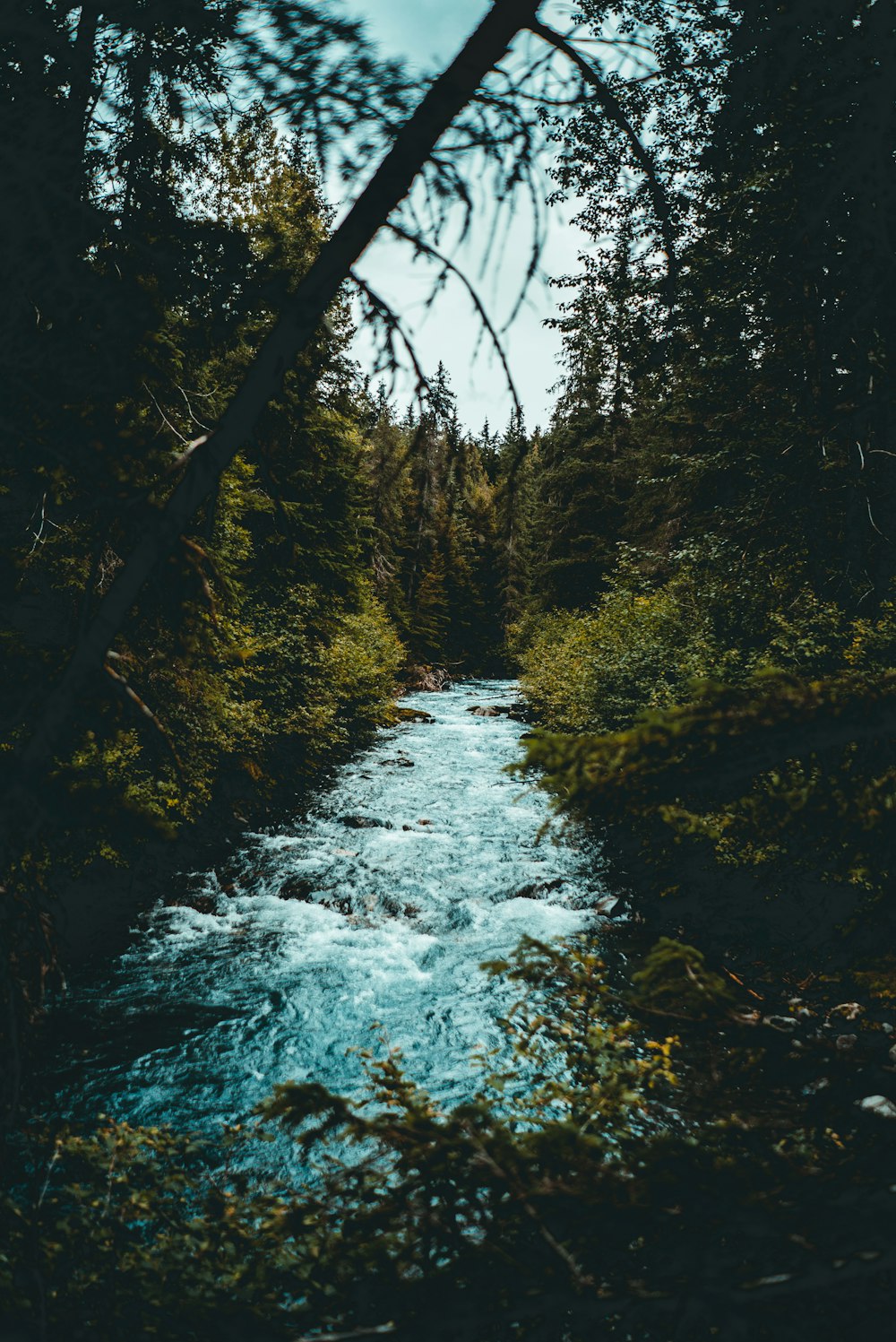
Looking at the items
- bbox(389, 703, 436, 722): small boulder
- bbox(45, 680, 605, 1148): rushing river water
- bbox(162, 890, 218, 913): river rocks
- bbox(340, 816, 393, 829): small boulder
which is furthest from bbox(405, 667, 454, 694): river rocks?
bbox(162, 890, 218, 913): river rocks

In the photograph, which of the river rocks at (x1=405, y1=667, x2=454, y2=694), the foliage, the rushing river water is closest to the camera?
the foliage

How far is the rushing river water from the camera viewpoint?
6.40 metres

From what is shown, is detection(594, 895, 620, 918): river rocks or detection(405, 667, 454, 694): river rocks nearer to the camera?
detection(594, 895, 620, 918): river rocks

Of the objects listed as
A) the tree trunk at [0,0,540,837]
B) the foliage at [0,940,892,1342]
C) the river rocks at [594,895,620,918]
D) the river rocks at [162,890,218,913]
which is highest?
the tree trunk at [0,0,540,837]

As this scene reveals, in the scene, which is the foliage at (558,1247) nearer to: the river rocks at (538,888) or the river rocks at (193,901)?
the river rocks at (193,901)

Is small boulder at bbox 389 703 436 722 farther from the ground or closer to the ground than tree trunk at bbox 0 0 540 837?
closer to the ground

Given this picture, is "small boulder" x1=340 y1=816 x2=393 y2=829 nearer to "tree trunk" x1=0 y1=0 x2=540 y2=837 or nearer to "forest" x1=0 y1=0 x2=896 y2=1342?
"forest" x1=0 y1=0 x2=896 y2=1342

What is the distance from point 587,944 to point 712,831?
283 inches

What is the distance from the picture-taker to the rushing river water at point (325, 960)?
252 inches

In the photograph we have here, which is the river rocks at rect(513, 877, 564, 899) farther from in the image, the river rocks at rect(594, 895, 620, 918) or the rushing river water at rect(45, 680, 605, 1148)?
the river rocks at rect(594, 895, 620, 918)

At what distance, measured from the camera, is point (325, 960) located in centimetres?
859

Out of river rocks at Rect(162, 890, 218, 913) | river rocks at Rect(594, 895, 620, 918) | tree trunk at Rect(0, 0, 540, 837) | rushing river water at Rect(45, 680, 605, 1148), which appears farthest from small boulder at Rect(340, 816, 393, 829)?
tree trunk at Rect(0, 0, 540, 837)

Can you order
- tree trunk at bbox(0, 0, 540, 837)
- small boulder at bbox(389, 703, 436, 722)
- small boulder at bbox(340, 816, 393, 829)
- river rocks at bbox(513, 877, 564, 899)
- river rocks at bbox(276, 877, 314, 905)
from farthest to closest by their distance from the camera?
small boulder at bbox(389, 703, 436, 722) < small boulder at bbox(340, 816, 393, 829) < river rocks at bbox(513, 877, 564, 899) < river rocks at bbox(276, 877, 314, 905) < tree trunk at bbox(0, 0, 540, 837)

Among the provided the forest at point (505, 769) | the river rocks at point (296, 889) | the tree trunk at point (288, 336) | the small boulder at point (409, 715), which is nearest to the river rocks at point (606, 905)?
the forest at point (505, 769)
